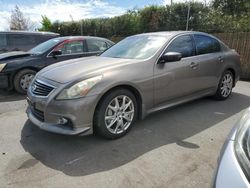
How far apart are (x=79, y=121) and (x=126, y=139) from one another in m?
0.78

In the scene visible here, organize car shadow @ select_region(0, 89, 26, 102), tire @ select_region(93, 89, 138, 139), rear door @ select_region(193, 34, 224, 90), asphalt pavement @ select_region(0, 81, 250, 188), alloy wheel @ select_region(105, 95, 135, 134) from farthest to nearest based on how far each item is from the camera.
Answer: car shadow @ select_region(0, 89, 26, 102)
rear door @ select_region(193, 34, 224, 90)
alloy wheel @ select_region(105, 95, 135, 134)
tire @ select_region(93, 89, 138, 139)
asphalt pavement @ select_region(0, 81, 250, 188)

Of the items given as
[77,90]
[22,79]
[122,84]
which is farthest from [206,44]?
[22,79]

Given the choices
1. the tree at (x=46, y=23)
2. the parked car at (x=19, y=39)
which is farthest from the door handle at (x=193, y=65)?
the tree at (x=46, y=23)

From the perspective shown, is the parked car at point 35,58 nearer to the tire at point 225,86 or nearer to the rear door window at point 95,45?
the rear door window at point 95,45

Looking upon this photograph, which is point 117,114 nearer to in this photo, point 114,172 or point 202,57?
point 114,172

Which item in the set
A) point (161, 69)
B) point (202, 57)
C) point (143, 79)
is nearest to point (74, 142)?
point (143, 79)

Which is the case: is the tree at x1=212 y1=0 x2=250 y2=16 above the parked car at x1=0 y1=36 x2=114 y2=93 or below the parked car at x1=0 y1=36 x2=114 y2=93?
above

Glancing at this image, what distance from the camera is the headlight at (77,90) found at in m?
3.21

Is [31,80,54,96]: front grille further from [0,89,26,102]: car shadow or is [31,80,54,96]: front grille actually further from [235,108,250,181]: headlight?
[0,89,26,102]: car shadow

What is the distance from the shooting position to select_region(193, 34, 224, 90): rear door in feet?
15.7

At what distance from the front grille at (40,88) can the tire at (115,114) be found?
2.32 ft

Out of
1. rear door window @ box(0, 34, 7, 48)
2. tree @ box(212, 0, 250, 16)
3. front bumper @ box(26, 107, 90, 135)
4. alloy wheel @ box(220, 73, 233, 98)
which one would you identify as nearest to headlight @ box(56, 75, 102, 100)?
front bumper @ box(26, 107, 90, 135)

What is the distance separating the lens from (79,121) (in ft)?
10.5

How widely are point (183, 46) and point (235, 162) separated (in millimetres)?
3328
